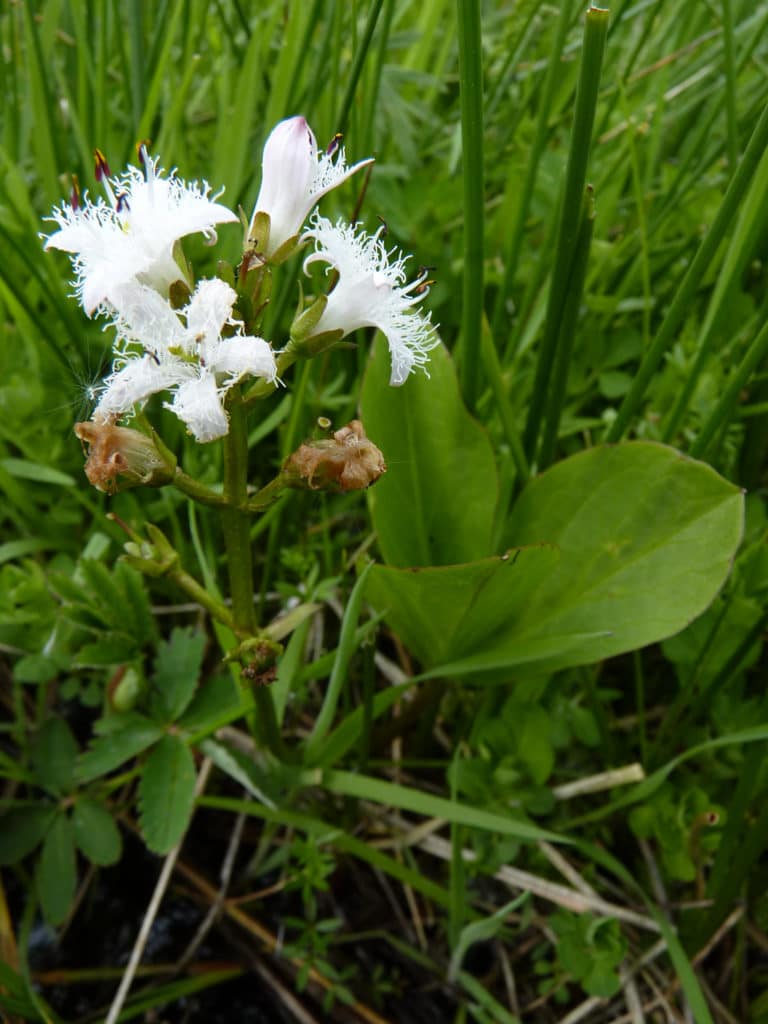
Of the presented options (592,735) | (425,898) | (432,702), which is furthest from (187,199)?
(425,898)

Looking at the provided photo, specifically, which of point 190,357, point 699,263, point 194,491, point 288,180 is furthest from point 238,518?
point 699,263

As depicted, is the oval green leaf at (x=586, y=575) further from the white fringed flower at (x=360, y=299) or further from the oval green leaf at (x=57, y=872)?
the oval green leaf at (x=57, y=872)

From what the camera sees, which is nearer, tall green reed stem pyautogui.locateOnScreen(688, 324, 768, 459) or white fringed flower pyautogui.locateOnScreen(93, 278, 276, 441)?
white fringed flower pyautogui.locateOnScreen(93, 278, 276, 441)

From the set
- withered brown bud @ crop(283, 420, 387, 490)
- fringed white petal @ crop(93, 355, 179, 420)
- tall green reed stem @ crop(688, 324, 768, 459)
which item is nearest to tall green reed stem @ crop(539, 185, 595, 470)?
tall green reed stem @ crop(688, 324, 768, 459)

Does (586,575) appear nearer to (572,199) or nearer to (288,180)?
(572,199)

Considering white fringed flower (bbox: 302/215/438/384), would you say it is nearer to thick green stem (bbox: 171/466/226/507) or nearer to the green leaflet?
thick green stem (bbox: 171/466/226/507)

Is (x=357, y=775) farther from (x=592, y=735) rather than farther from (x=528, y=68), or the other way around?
(x=528, y=68)

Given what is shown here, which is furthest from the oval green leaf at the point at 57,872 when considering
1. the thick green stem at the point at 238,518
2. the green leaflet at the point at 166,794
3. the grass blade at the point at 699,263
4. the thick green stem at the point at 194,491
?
the grass blade at the point at 699,263
